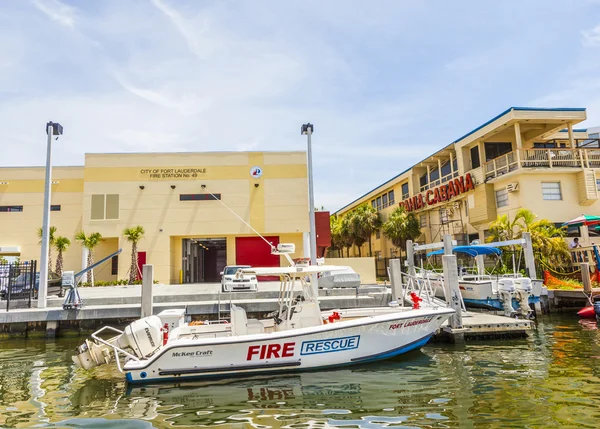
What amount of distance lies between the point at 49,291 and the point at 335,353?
13.7 meters

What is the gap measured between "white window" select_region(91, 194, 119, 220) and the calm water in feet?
57.7

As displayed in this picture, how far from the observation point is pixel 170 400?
718cm

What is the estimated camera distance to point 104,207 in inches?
1046

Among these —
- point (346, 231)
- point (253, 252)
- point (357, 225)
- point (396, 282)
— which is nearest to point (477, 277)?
point (396, 282)

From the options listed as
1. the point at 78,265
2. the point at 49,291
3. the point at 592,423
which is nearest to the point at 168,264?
the point at 78,265

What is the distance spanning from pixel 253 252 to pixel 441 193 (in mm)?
14332

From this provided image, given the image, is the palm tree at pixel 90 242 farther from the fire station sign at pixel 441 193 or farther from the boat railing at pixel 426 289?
the fire station sign at pixel 441 193

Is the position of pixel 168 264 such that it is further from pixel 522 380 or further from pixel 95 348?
pixel 522 380

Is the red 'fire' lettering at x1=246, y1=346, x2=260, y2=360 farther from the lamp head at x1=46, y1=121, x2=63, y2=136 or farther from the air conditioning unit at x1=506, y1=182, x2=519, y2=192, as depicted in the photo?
the air conditioning unit at x1=506, y1=182, x2=519, y2=192

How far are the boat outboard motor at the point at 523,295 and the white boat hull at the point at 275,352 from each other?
21.8ft

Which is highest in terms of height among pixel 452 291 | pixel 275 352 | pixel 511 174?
pixel 511 174

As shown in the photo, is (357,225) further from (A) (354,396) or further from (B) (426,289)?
(A) (354,396)

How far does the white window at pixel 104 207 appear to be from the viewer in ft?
87.1

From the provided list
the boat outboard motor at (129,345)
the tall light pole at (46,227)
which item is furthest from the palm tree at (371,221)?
the boat outboard motor at (129,345)
